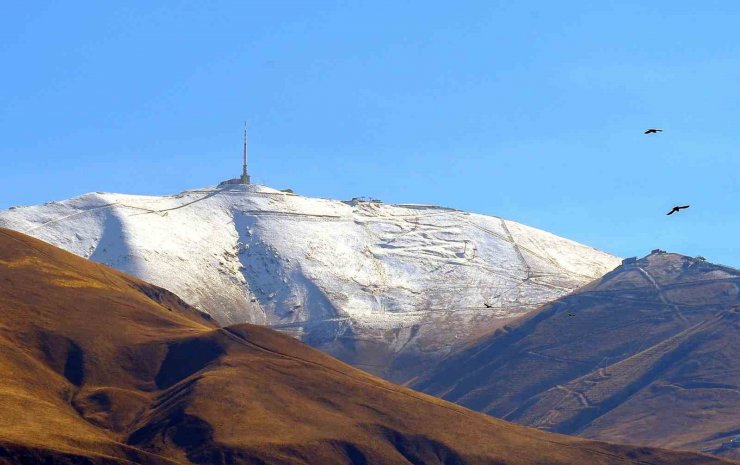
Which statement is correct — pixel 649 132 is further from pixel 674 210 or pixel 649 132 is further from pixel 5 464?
pixel 5 464

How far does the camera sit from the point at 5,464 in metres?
198

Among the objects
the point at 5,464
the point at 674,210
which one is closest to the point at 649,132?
the point at 674,210

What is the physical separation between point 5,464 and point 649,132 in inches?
4517

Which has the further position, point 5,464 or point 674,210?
point 5,464

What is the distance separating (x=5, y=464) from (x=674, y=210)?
11445 centimetres

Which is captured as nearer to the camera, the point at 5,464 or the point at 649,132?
the point at 649,132

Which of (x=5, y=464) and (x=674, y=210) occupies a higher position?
(x=674, y=210)

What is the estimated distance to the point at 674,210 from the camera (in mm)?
108875

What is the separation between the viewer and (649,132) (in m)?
109

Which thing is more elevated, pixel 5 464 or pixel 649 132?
pixel 649 132
